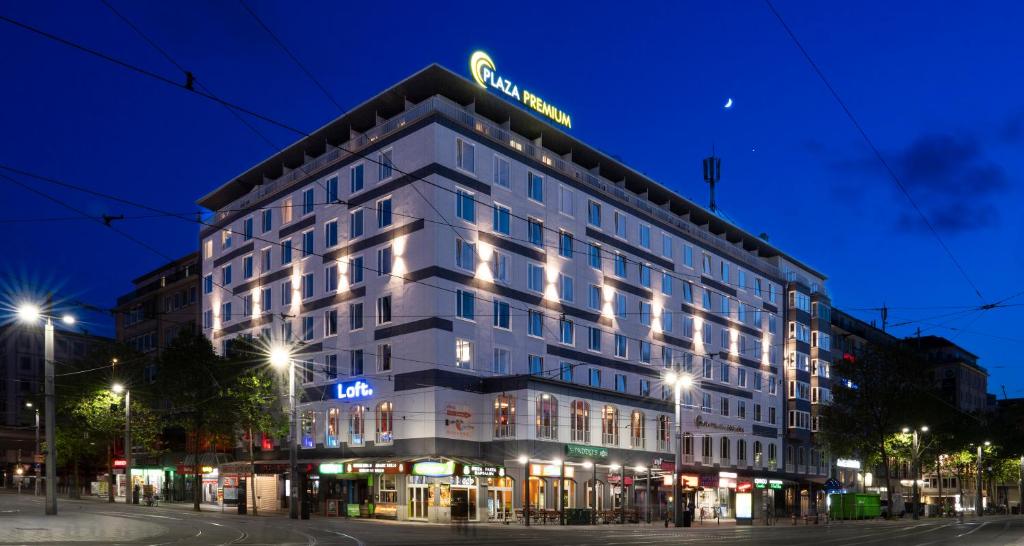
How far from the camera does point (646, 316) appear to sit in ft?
250

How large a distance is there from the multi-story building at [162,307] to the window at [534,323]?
39910 mm

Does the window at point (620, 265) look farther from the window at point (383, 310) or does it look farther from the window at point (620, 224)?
the window at point (383, 310)

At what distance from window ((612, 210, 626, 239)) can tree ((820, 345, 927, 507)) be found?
1130 inches

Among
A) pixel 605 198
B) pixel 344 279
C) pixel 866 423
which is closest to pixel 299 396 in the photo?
pixel 344 279

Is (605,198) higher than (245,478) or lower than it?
higher

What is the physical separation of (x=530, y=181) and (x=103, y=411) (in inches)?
1435

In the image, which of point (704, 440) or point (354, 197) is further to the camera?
point (704, 440)

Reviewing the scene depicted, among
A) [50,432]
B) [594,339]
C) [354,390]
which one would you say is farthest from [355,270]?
[50,432]

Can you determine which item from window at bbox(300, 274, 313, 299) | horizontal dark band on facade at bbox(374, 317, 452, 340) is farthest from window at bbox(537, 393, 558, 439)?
window at bbox(300, 274, 313, 299)

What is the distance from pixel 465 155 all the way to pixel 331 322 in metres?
15.2

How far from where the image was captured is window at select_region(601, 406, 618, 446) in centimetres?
6575

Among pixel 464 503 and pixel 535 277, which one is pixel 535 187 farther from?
pixel 464 503

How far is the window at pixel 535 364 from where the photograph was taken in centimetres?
6366

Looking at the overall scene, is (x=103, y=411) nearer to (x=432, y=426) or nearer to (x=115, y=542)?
(x=432, y=426)
